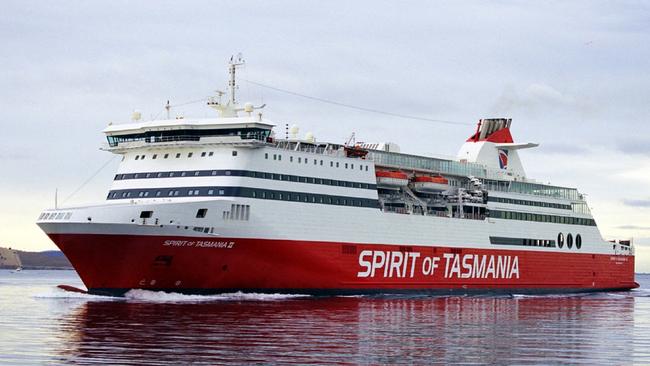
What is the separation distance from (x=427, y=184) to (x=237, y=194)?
15.4m

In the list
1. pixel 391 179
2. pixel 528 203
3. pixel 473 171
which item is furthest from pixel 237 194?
pixel 528 203

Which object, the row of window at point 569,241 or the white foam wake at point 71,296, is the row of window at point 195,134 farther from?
the row of window at point 569,241

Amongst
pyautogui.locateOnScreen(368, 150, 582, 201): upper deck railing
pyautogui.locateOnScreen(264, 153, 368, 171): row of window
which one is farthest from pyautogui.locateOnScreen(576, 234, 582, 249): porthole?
pyautogui.locateOnScreen(264, 153, 368, 171): row of window

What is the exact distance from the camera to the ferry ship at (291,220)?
42.0 m

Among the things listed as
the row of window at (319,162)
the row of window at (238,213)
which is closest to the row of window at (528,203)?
the row of window at (319,162)

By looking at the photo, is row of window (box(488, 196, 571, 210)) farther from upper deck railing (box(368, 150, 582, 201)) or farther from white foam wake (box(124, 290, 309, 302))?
white foam wake (box(124, 290, 309, 302))

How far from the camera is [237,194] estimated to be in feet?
146

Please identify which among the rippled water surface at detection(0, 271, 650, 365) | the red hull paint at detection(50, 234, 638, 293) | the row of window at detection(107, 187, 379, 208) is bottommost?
the rippled water surface at detection(0, 271, 650, 365)

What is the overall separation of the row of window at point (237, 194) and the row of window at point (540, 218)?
14.0 m

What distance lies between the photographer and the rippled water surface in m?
23.0

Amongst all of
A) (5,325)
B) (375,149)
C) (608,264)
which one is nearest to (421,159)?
(375,149)

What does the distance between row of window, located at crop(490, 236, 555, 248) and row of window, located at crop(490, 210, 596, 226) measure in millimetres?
1350

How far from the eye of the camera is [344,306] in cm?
4131

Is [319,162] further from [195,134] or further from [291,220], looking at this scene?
[195,134]
